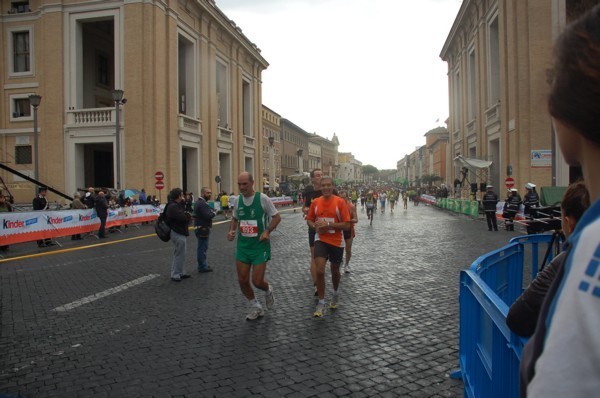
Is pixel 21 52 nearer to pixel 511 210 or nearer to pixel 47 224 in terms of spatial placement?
pixel 47 224

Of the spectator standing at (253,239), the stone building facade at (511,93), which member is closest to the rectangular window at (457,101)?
the stone building facade at (511,93)

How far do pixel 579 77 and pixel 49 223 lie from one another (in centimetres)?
1625

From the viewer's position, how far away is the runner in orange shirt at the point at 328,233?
6.19 m

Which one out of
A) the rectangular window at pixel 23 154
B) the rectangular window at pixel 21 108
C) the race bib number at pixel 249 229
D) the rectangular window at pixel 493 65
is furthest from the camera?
the rectangular window at pixel 493 65

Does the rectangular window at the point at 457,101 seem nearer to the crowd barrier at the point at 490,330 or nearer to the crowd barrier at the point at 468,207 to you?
the crowd barrier at the point at 468,207

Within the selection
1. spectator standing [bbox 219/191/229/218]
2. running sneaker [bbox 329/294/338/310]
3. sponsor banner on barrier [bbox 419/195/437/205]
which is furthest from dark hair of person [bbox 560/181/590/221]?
sponsor banner on barrier [bbox 419/195/437/205]

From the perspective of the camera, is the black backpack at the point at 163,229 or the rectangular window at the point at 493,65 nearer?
the black backpack at the point at 163,229

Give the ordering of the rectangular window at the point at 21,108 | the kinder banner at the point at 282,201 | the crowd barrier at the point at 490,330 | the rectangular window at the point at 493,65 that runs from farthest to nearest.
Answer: the kinder banner at the point at 282,201, the rectangular window at the point at 493,65, the rectangular window at the point at 21,108, the crowd barrier at the point at 490,330

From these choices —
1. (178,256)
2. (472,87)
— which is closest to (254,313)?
(178,256)

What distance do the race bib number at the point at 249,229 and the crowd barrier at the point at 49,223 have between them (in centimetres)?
983

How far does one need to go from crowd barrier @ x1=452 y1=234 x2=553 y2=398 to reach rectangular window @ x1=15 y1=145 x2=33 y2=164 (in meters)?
33.1

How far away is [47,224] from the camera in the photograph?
14.6m

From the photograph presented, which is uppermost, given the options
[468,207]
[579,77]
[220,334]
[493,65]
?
[493,65]

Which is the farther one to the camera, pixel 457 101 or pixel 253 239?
pixel 457 101
